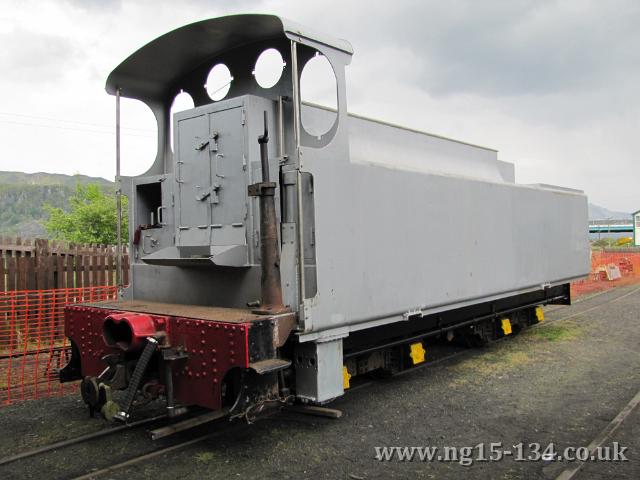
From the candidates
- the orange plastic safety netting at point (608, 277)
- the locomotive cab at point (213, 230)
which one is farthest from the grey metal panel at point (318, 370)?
the orange plastic safety netting at point (608, 277)

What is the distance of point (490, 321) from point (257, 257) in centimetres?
530

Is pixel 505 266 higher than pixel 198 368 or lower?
higher

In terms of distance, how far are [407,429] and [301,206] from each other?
8.03 feet

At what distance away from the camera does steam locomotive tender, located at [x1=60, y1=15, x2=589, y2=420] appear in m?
4.50

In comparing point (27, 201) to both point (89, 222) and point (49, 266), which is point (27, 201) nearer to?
point (89, 222)

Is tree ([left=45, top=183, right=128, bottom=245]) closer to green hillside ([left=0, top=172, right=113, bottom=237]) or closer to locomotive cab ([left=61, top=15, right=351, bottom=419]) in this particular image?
locomotive cab ([left=61, top=15, right=351, bottom=419])

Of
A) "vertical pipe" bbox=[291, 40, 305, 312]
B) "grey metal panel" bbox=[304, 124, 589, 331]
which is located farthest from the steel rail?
"grey metal panel" bbox=[304, 124, 589, 331]

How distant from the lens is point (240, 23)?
4.99 meters

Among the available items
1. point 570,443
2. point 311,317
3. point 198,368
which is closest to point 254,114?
point 311,317

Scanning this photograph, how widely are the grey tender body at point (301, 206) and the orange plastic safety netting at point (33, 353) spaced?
70.4 inches

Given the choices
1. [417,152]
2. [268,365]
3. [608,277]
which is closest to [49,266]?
[417,152]

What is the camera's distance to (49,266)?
32.6 ft

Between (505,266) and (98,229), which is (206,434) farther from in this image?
(98,229)

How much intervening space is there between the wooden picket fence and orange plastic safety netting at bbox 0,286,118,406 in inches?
10.7
